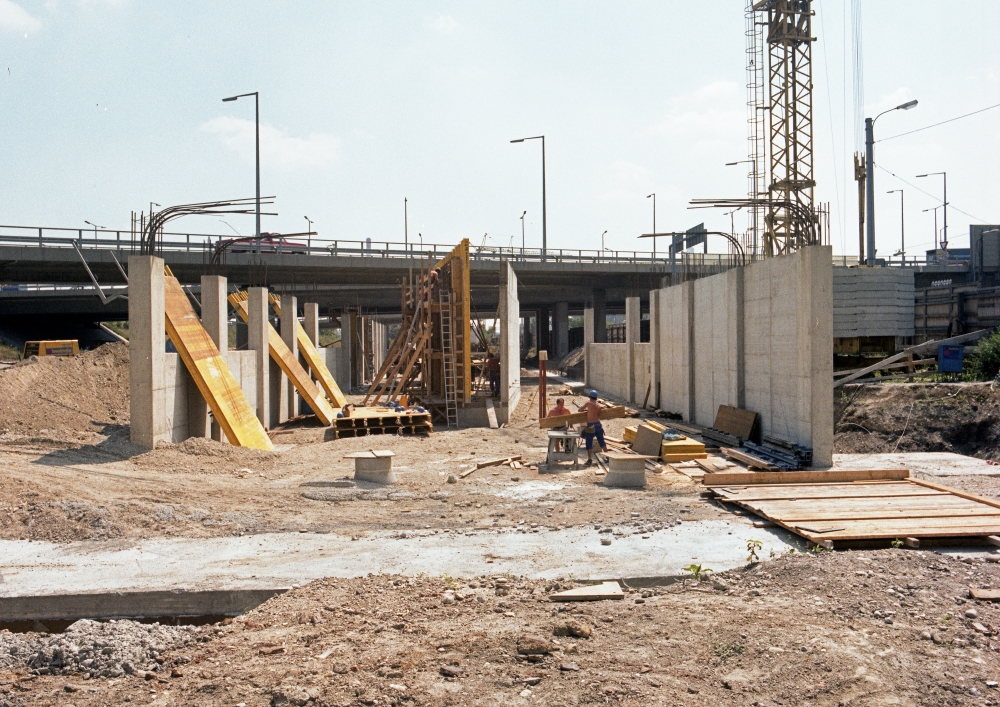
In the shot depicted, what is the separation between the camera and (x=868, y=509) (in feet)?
31.6

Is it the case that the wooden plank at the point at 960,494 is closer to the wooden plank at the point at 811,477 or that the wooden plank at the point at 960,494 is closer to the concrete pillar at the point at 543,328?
the wooden plank at the point at 811,477

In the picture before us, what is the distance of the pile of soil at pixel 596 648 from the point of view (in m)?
4.91

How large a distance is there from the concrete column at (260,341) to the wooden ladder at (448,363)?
4957mm

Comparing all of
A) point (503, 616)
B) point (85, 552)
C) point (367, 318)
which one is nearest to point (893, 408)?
point (503, 616)

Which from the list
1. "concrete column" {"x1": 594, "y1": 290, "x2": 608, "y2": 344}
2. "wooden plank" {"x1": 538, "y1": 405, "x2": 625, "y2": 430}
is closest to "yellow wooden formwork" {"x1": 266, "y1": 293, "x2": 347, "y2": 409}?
"wooden plank" {"x1": 538, "y1": 405, "x2": 625, "y2": 430}

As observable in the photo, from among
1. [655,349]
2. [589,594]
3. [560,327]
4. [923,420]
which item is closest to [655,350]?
[655,349]

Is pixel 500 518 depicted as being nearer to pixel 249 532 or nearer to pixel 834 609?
pixel 249 532

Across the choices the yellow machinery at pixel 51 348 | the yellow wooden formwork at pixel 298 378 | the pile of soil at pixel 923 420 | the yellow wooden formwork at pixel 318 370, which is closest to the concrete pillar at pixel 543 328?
the yellow wooden formwork at pixel 318 370

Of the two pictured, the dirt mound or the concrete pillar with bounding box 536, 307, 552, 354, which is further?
the concrete pillar with bounding box 536, 307, 552, 354

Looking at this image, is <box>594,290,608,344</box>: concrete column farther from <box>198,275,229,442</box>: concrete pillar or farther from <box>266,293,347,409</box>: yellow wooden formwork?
<box>198,275,229,442</box>: concrete pillar

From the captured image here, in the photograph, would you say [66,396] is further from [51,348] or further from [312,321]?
[51,348]

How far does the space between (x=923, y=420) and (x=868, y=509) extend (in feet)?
30.3

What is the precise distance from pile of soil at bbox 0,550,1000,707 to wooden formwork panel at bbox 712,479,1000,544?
58.7 inches

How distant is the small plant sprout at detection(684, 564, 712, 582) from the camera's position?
23.4 ft
